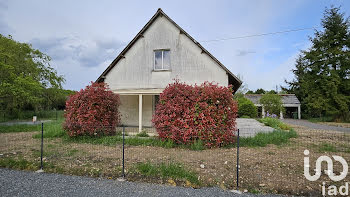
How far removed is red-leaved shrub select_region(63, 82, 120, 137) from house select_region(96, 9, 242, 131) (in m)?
1.78

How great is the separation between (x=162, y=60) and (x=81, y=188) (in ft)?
27.2

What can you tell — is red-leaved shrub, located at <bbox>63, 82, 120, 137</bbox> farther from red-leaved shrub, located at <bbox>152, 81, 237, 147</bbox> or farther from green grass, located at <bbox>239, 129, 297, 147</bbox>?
green grass, located at <bbox>239, 129, 297, 147</bbox>

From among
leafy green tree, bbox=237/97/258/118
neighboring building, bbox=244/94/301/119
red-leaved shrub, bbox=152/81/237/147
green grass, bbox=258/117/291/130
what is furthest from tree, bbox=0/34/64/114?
neighboring building, bbox=244/94/301/119

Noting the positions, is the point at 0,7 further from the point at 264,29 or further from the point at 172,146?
the point at 264,29

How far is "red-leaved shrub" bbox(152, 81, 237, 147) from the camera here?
6816 millimetres

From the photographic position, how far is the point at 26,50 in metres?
20.9

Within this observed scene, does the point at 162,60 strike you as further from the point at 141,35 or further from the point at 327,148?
the point at 327,148

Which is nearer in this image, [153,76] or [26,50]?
[153,76]

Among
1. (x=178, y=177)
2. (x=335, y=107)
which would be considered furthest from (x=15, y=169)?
(x=335, y=107)

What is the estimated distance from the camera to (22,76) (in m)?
14.6

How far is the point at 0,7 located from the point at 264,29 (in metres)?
16.4

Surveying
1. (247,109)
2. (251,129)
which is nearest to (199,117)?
(251,129)

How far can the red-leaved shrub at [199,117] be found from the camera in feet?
22.4

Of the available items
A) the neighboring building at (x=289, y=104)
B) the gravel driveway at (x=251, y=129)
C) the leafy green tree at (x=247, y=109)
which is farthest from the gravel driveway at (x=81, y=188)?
the neighboring building at (x=289, y=104)
